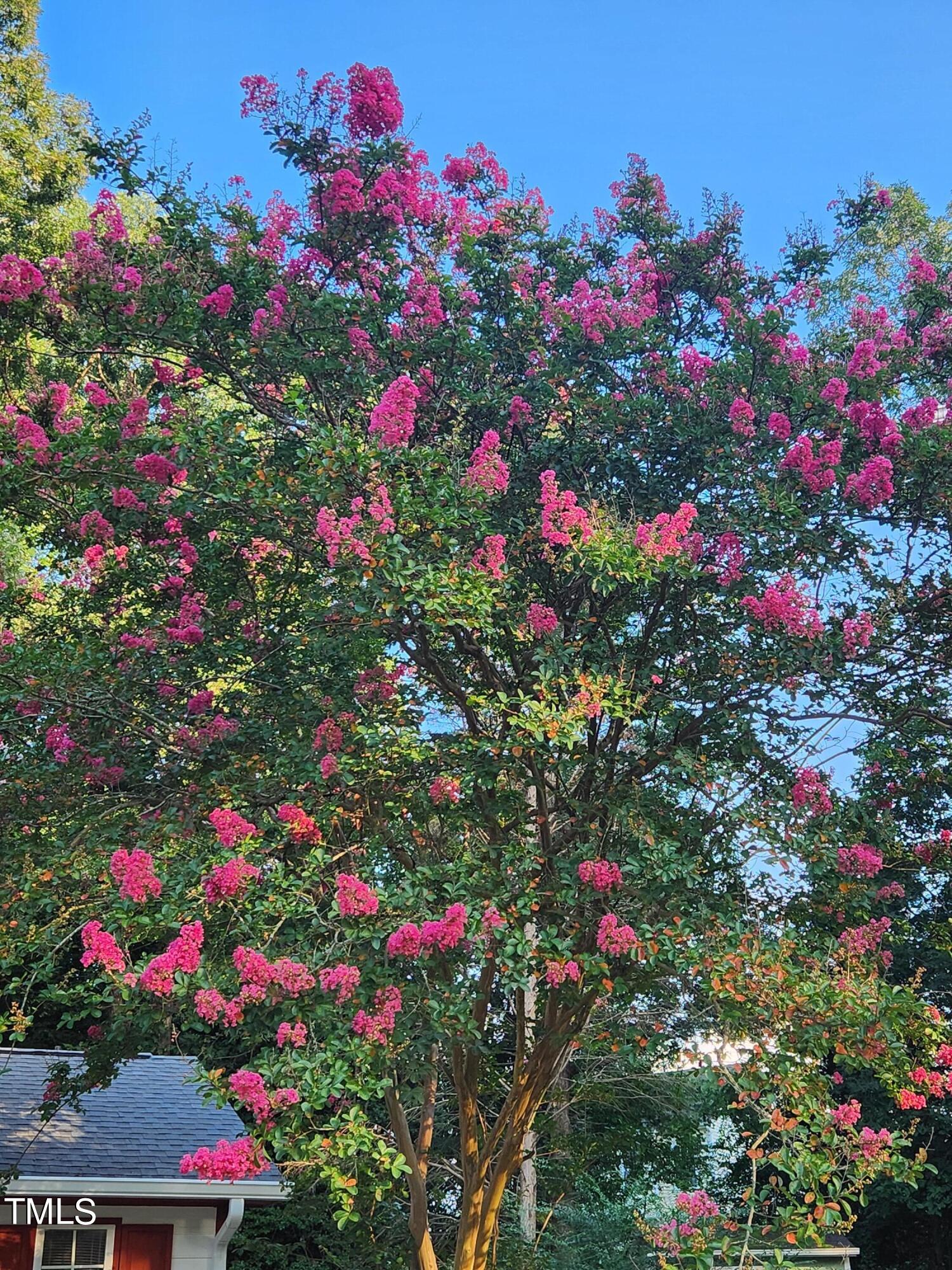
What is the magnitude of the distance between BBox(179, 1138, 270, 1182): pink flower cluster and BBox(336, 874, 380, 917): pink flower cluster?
40.1 inches

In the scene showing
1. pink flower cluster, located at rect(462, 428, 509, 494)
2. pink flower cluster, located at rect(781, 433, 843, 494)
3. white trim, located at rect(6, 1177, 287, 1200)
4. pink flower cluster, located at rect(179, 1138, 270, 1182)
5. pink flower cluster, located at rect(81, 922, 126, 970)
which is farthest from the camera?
white trim, located at rect(6, 1177, 287, 1200)

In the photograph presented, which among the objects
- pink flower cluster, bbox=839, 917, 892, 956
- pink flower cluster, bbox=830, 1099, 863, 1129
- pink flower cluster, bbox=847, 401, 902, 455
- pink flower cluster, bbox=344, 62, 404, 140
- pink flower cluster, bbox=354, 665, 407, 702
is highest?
pink flower cluster, bbox=344, 62, 404, 140

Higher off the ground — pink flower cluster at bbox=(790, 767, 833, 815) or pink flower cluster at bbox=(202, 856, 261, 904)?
pink flower cluster at bbox=(790, 767, 833, 815)

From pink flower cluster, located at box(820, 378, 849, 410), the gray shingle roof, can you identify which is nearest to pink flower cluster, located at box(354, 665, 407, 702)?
pink flower cluster, located at box(820, 378, 849, 410)

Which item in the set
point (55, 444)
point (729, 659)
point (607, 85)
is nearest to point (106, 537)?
point (55, 444)

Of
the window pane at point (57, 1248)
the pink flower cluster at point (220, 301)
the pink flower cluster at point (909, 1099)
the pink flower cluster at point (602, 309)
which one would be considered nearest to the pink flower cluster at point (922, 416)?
the pink flower cluster at point (602, 309)

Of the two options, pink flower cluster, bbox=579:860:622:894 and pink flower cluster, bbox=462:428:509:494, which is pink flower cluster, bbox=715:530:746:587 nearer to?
pink flower cluster, bbox=462:428:509:494

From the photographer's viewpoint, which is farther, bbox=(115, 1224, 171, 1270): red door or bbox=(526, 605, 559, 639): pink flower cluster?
bbox=(115, 1224, 171, 1270): red door

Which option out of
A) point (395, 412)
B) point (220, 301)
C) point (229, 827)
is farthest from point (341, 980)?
point (220, 301)

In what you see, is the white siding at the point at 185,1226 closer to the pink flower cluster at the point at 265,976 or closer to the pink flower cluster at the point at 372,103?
the pink flower cluster at the point at 265,976

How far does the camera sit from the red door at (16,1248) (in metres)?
8.12

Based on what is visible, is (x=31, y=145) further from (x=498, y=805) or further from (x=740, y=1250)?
(x=740, y=1250)

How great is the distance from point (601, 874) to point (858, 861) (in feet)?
5.17

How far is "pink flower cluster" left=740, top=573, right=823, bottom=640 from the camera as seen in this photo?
18.7 feet
